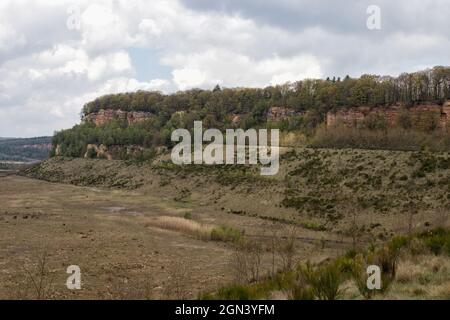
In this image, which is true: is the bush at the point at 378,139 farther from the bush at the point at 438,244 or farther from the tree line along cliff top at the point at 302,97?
the bush at the point at 438,244

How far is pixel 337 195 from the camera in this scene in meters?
50.8

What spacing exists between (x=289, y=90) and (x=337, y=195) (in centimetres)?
7765

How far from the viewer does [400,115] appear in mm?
87250

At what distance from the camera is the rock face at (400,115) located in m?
84.4

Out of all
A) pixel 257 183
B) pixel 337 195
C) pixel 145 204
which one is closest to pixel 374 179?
pixel 337 195

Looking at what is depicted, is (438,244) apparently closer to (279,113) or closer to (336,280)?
(336,280)

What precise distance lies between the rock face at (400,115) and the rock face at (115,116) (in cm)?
7101

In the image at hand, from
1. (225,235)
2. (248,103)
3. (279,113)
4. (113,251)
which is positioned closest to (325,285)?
(113,251)

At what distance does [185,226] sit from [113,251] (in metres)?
12.3

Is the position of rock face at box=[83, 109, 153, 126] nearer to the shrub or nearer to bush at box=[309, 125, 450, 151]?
bush at box=[309, 125, 450, 151]

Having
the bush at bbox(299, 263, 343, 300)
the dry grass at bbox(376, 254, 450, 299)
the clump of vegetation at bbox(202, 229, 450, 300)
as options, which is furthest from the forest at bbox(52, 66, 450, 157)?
the bush at bbox(299, 263, 343, 300)

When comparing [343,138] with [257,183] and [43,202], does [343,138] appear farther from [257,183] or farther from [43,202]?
[43,202]
